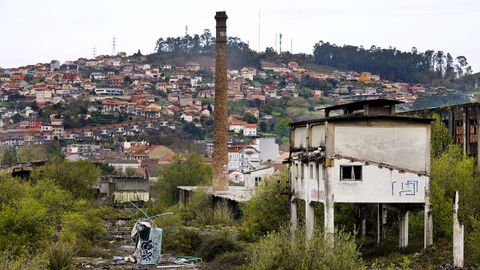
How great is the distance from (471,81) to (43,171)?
14549 centimetres

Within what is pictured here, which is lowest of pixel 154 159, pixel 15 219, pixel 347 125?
pixel 154 159

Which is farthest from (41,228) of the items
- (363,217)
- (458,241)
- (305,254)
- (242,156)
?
(242,156)

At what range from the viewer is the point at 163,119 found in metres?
168

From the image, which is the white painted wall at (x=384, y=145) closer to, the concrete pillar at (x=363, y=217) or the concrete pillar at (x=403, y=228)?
the concrete pillar at (x=403, y=228)

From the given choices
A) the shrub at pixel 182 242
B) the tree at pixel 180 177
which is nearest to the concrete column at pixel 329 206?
the shrub at pixel 182 242

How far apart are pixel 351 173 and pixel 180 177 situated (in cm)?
4944

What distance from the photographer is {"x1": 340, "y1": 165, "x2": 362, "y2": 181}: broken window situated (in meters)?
30.9

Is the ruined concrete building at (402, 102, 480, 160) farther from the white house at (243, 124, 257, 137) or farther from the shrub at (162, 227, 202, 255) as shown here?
the white house at (243, 124, 257, 137)

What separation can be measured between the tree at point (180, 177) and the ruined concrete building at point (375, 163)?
44722 millimetres

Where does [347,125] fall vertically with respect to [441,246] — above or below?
above

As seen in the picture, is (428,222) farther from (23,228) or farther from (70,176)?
(70,176)

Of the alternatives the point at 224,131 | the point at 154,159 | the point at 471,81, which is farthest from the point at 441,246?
the point at 471,81

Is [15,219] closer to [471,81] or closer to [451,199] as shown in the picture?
[451,199]

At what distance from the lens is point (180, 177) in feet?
261
